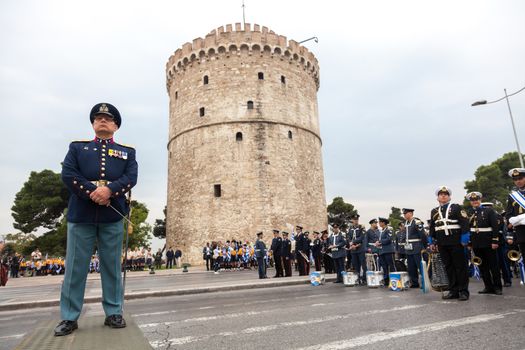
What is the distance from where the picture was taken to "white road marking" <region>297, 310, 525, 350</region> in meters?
3.38

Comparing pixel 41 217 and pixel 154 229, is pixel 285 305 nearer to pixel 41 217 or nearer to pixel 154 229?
pixel 41 217

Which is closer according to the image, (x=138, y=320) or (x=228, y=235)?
(x=138, y=320)

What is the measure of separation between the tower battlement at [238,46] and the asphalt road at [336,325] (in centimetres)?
2516

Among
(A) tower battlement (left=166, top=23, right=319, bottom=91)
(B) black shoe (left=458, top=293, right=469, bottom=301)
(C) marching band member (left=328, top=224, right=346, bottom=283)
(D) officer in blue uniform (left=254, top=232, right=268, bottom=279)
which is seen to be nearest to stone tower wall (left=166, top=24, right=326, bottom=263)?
(A) tower battlement (left=166, top=23, right=319, bottom=91)

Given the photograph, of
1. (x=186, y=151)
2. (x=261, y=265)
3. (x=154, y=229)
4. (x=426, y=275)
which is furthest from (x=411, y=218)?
(x=154, y=229)

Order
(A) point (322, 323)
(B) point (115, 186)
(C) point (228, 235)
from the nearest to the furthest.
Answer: (B) point (115, 186) → (A) point (322, 323) → (C) point (228, 235)

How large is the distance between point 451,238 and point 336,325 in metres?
3.40

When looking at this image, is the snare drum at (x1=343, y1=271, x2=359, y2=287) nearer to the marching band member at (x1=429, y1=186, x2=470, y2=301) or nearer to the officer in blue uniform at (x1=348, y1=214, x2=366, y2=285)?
the officer in blue uniform at (x1=348, y1=214, x2=366, y2=285)

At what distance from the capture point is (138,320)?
17.3 ft

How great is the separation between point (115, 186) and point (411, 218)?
26.1 feet

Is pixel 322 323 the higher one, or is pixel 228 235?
pixel 228 235

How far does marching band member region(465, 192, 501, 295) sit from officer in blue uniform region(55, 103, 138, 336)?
655 centimetres

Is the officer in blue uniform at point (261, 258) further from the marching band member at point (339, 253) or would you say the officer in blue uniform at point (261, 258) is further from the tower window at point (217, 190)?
the tower window at point (217, 190)

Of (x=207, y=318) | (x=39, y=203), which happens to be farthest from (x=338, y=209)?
(x=207, y=318)
